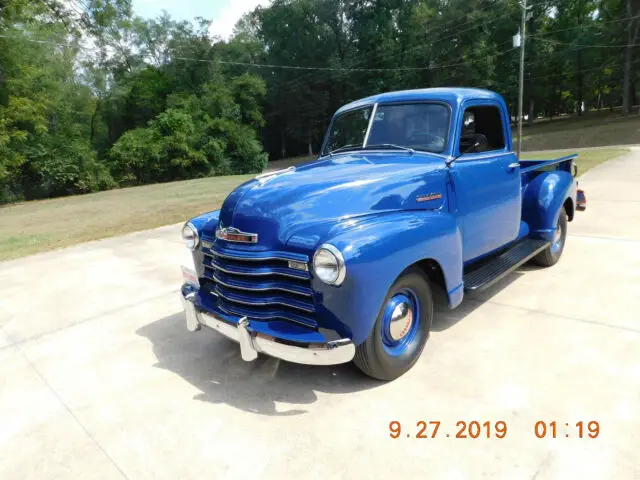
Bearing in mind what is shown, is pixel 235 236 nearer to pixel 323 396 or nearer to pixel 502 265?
pixel 323 396

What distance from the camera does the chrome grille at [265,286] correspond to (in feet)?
8.57

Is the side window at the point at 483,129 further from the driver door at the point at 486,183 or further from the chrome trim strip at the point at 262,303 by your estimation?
the chrome trim strip at the point at 262,303

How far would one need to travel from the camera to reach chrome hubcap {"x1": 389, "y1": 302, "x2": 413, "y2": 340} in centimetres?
288

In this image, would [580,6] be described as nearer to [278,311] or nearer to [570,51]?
[570,51]

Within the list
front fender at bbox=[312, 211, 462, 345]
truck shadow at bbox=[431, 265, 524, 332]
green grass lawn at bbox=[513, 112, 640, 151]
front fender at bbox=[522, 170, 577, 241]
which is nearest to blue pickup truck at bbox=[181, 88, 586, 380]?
front fender at bbox=[312, 211, 462, 345]

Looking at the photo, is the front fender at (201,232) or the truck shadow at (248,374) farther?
the front fender at (201,232)

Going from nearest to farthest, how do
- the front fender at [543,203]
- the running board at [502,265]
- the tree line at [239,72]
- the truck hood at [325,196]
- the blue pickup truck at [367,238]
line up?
the blue pickup truck at [367,238] → the truck hood at [325,196] → the running board at [502,265] → the front fender at [543,203] → the tree line at [239,72]

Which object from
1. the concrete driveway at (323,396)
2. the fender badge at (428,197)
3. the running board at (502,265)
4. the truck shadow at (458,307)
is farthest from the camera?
the truck shadow at (458,307)

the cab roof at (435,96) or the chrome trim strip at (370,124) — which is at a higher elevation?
the cab roof at (435,96)

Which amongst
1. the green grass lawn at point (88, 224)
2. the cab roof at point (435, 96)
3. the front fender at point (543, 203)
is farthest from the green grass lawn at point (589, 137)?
the cab roof at point (435, 96)

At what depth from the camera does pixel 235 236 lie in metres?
2.81

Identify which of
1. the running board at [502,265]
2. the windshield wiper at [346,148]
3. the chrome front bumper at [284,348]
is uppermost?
the windshield wiper at [346,148]

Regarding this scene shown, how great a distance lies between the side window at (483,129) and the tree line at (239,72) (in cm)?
2342

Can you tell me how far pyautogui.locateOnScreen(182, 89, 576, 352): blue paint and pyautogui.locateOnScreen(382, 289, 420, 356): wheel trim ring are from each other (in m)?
0.06
